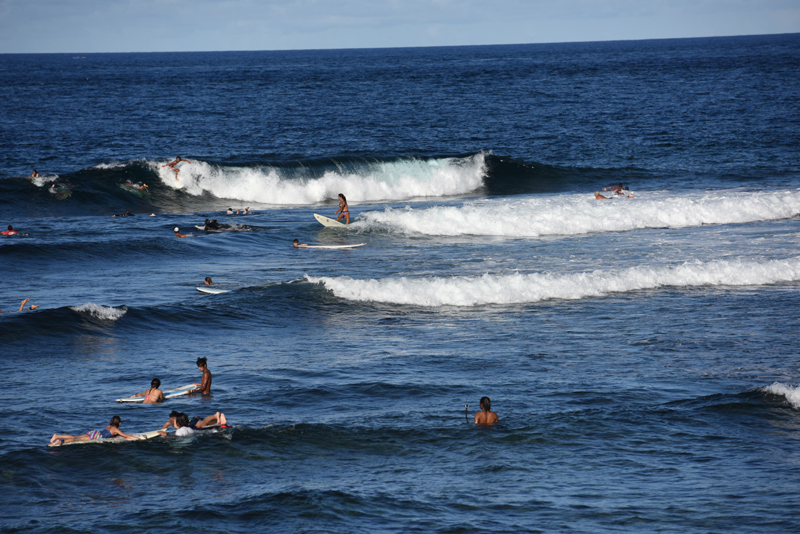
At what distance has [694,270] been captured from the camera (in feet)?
76.2

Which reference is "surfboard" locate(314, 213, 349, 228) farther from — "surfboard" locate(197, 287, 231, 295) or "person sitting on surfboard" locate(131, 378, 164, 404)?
"person sitting on surfboard" locate(131, 378, 164, 404)

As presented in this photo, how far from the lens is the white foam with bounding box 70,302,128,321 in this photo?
1941cm

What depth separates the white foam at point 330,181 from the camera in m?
40.4

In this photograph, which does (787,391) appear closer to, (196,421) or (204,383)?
(196,421)

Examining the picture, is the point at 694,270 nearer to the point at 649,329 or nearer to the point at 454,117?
the point at 649,329

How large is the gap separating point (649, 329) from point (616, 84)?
3431 inches

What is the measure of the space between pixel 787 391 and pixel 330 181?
30.4 metres

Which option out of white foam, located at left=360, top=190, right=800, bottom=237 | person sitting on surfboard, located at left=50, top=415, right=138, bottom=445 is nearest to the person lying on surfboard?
person sitting on surfboard, located at left=50, top=415, right=138, bottom=445

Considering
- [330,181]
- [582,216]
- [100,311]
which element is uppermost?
[330,181]

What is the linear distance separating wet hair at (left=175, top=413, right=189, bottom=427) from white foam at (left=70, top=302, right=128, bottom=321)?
7.27 meters

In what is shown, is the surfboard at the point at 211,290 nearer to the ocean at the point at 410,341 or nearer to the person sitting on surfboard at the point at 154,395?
the ocean at the point at 410,341

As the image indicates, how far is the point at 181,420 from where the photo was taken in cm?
1308

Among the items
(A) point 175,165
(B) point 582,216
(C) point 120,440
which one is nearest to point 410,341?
(C) point 120,440

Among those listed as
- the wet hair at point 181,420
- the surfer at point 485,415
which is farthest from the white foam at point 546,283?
the wet hair at point 181,420
